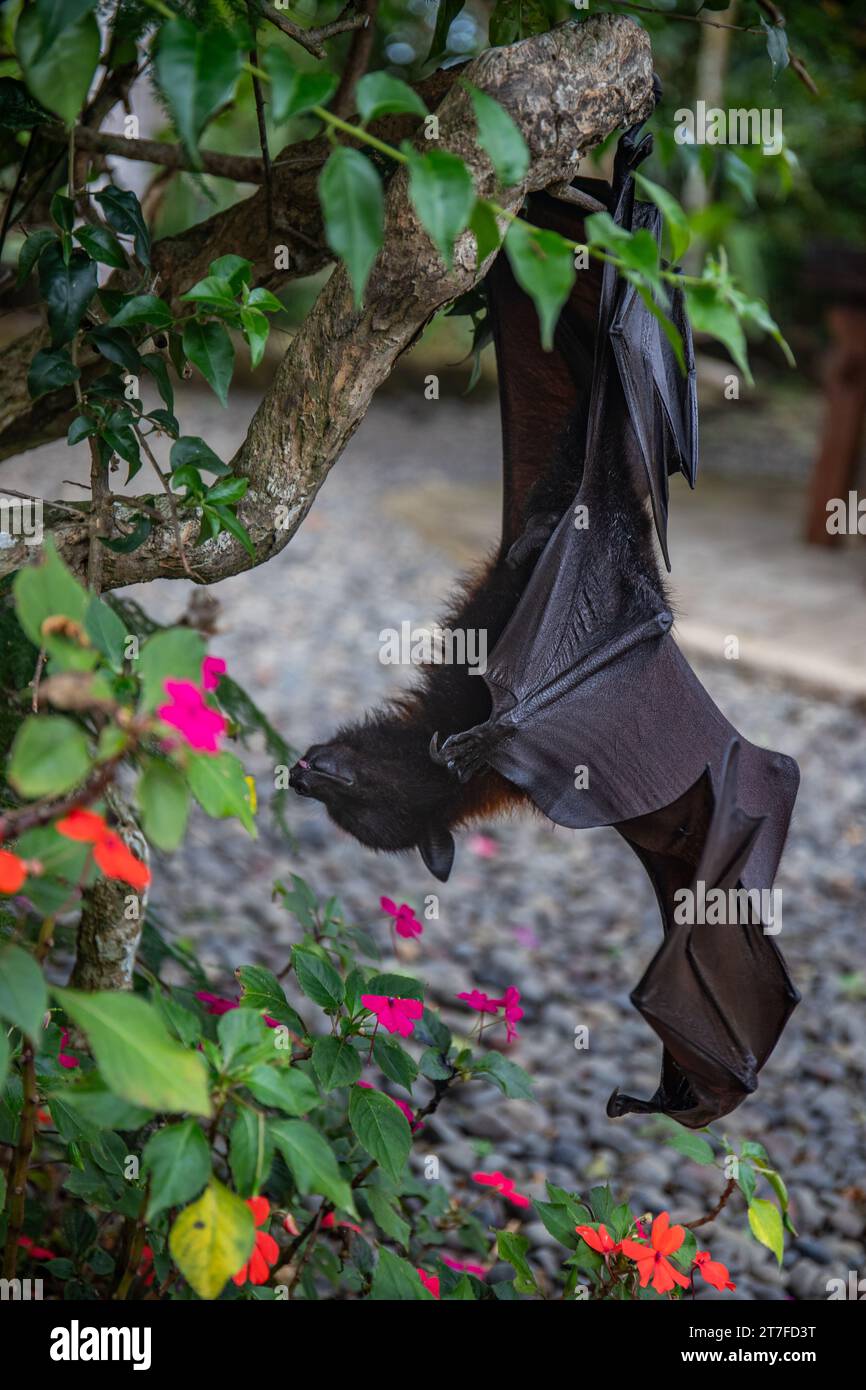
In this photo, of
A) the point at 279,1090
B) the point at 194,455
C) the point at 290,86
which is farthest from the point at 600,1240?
the point at 290,86

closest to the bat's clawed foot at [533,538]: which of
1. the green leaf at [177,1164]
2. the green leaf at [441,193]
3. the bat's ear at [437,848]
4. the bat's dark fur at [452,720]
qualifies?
the bat's dark fur at [452,720]

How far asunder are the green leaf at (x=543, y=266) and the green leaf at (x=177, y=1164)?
628 millimetres

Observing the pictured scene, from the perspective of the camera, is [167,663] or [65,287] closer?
[167,663]

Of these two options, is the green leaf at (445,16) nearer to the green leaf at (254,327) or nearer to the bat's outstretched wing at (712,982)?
the green leaf at (254,327)

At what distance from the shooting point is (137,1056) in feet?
2.72

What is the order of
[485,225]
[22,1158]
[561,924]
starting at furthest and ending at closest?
[561,924] → [22,1158] → [485,225]

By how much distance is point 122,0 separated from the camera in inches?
58.1

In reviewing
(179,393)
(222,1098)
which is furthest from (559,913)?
(179,393)

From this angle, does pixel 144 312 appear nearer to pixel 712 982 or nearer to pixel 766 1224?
pixel 712 982

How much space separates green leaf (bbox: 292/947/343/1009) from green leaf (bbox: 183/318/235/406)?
0.57 meters

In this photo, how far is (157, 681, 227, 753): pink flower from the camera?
836 mm

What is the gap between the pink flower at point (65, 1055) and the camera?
141 cm

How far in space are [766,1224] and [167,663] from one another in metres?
0.95

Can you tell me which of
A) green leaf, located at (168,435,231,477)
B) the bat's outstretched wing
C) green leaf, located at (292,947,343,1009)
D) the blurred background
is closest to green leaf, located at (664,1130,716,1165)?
the bat's outstretched wing
